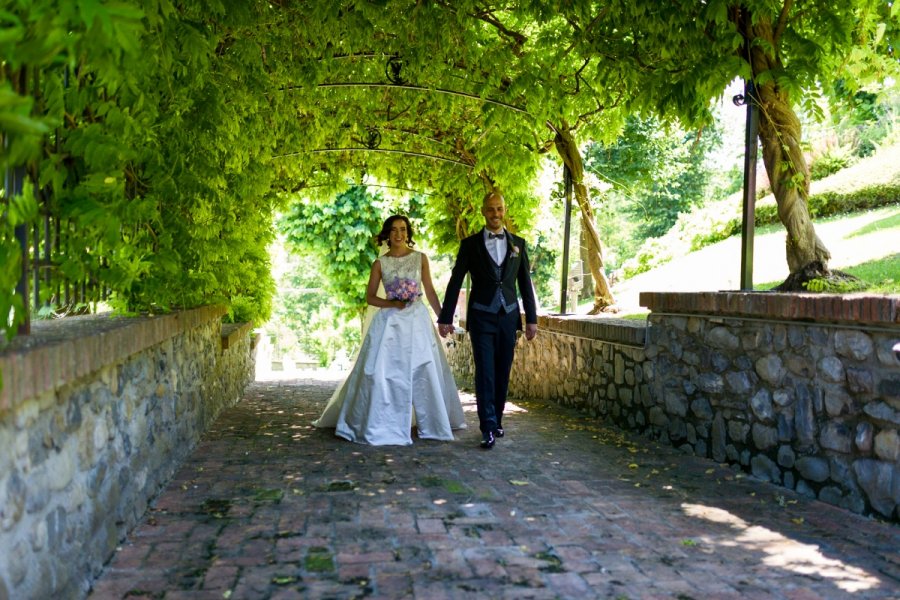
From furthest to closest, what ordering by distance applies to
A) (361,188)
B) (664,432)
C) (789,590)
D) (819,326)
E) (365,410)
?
(361,188), (365,410), (664,432), (819,326), (789,590)

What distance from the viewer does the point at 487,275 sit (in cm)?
712

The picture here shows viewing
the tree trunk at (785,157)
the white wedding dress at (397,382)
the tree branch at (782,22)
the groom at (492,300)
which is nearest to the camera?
the tree branch at (782,22)

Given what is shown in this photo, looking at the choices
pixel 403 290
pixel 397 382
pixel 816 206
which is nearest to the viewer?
pixel 397 382

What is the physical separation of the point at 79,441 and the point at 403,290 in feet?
14.5

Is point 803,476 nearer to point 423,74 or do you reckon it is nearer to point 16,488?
point 16,488

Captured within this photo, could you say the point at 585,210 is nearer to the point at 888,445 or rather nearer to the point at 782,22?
the point at 782,22

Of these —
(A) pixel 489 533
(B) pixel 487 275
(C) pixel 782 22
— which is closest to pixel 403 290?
(B) pixel 487 275

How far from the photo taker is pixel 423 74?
915cm

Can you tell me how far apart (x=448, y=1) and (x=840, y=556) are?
5.81 metres

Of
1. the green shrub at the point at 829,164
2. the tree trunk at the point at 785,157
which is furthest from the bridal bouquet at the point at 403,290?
the green shrub at the point at 829,164

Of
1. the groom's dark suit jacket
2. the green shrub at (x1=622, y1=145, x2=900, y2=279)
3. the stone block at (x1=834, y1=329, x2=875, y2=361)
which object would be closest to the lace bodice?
the groom's dark suit jacket

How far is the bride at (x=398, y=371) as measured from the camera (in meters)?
7.30

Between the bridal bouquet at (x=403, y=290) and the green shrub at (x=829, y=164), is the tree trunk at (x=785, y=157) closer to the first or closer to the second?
the bridal bouquet at (x=403, y=290)

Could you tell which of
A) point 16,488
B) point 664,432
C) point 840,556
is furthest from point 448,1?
point 16,488
